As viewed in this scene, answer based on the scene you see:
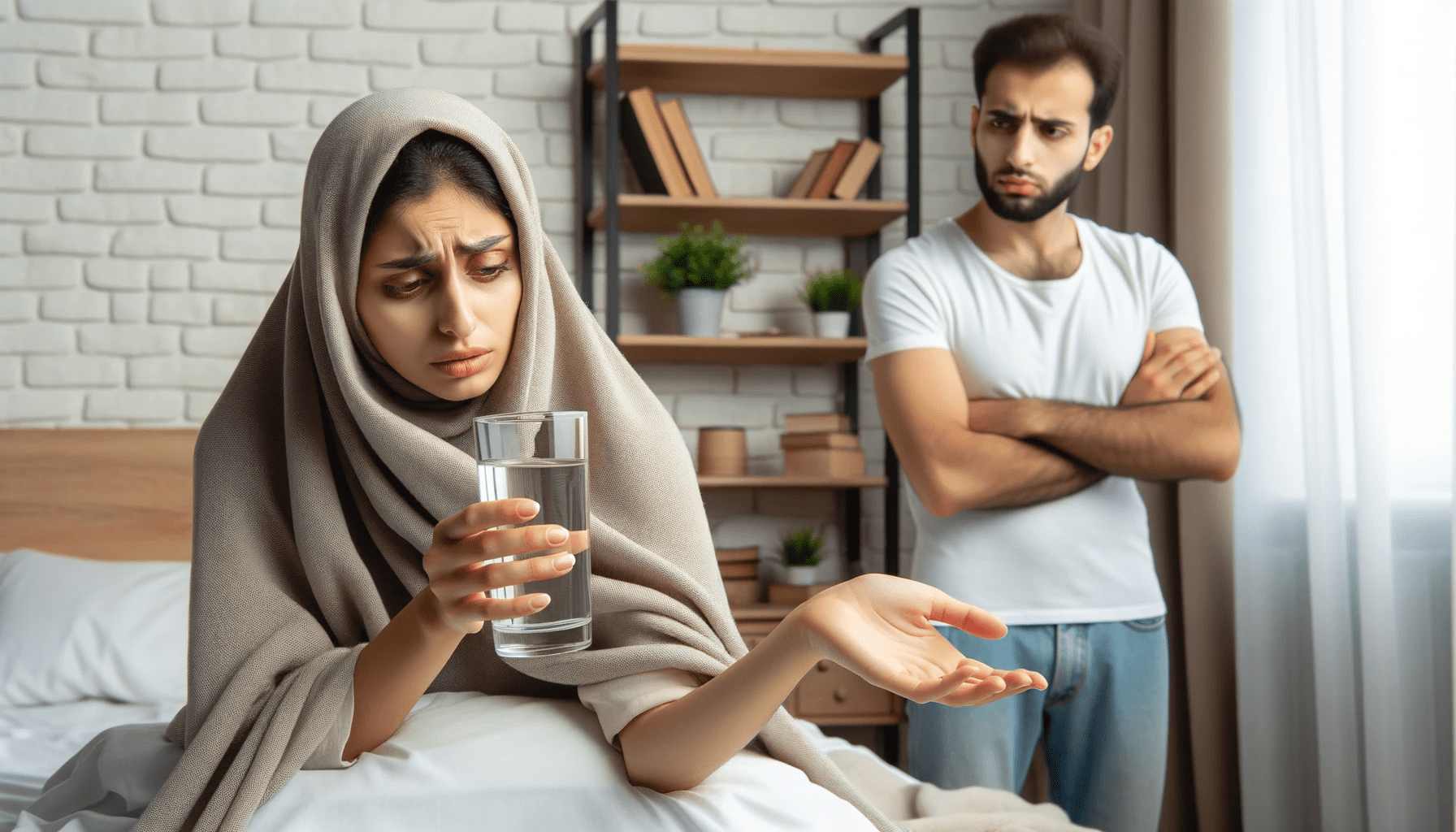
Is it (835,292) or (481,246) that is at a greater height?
(835,292)

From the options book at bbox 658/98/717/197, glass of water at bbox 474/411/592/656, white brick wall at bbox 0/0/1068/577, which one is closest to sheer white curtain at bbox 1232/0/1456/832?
white brick wall at bbox 0/0/1068/577

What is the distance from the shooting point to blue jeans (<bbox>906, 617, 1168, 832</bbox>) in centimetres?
163

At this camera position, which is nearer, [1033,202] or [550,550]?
[550,550]

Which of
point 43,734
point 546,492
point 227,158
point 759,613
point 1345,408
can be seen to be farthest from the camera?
point 227,158

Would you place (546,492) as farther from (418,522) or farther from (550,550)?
(418,522)

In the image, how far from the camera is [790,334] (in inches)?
125

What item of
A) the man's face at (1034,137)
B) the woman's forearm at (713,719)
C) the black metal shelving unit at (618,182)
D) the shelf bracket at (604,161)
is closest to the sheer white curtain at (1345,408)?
the man's face at (1034,137)

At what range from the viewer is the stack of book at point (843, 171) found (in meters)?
3.00

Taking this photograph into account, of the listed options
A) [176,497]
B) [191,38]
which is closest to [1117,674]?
[176,497]

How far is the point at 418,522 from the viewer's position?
978 mm

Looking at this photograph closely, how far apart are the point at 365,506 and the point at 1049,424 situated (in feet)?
3.28

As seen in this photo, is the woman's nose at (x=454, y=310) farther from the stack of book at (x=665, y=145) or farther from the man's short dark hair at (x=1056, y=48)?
the stack of book at (x=665, y=145)

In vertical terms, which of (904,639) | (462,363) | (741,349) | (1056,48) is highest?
(1056,48)

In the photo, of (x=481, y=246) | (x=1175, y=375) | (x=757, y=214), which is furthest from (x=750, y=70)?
(x=481, y=246)
